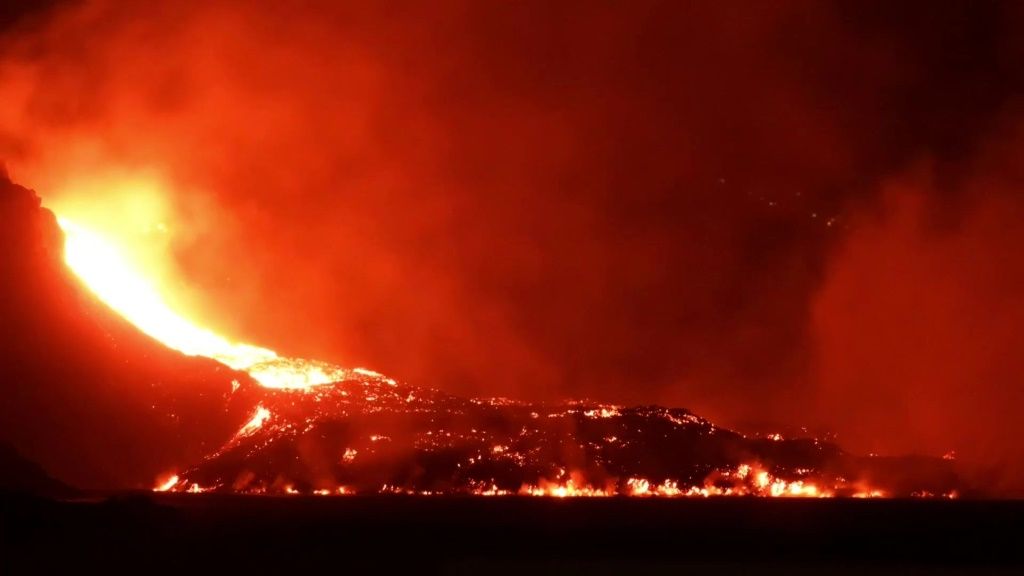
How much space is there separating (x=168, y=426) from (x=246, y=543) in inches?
3696

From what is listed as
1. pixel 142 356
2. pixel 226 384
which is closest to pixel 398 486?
pixel 226 384

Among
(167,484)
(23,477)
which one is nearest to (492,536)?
(23,477)

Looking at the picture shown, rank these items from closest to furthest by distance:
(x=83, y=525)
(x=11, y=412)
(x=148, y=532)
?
(x=83, y=525) → (x=148, y=532) → (x=11, y=412)

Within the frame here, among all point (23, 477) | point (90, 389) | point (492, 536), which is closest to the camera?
point (492, 536)

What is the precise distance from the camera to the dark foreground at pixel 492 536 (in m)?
66.9

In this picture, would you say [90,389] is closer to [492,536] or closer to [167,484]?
[167,484]

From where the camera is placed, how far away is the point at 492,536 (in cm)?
11406

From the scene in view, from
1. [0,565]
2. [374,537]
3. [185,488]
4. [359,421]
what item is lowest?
[0,565]

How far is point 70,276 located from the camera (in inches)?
5881

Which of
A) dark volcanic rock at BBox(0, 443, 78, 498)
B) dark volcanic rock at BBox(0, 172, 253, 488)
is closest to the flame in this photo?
dark volcanic rock at BBox(0, 172, 253, 488)

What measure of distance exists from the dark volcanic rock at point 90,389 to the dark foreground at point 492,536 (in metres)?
11.1

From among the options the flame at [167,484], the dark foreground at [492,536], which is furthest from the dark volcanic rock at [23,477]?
the flame at [167,484]

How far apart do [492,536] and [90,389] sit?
7062cm

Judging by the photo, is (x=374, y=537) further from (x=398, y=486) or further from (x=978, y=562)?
(x=398, y=486)
